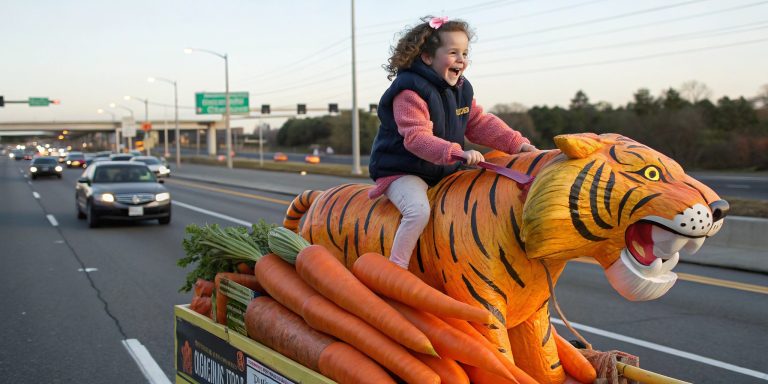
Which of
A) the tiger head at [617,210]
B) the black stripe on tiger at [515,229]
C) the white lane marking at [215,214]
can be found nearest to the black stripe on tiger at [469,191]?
the black stripe on tiger at [515,229]

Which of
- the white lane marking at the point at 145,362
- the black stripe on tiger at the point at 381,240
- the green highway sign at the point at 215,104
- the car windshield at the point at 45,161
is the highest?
the green highway sign at the point at 215,104

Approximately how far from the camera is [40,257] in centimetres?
1224

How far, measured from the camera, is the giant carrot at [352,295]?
3.18 meters

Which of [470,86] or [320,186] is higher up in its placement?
[470,86]

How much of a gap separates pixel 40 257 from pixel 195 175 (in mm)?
30882

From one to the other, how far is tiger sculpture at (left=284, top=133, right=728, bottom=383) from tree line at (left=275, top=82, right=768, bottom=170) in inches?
1572

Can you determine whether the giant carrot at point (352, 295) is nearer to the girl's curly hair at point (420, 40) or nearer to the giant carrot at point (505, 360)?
the giant carrot at point (505, 360)

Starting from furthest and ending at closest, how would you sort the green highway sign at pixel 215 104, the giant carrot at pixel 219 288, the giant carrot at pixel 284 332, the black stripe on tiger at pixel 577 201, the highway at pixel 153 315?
the green highway sign at pixel 215 104 < the highway at pixel 153 315 < the giant carrot at pixel 219 288 < the giant carrot at pixel 284 332 < the black stripe on tiger at pixel 577 201

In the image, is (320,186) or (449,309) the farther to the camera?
(320,186)

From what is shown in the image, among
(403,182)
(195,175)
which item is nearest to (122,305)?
(403,182)

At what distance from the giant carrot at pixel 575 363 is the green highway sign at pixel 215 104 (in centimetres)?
6008

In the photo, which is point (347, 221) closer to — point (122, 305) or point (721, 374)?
point (721, 374)

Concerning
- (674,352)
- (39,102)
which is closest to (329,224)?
(674,352)

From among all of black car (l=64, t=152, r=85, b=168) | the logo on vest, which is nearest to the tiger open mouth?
the logo on vest
